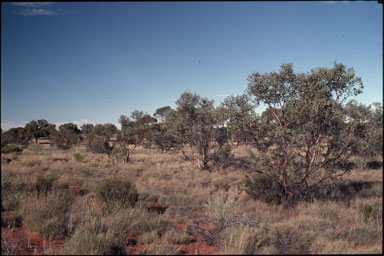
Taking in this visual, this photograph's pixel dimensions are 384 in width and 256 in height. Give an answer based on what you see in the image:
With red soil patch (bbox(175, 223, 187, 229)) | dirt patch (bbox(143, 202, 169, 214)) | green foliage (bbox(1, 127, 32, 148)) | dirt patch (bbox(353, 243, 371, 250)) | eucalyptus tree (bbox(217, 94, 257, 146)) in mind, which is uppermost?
eucalyptus tree (bbox(217, 94, 257, 146))

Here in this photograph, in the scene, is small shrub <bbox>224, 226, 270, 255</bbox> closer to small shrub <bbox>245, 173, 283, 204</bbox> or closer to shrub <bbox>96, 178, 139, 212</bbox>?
shrub <bbox>96, 178, 139, 212</bbox>

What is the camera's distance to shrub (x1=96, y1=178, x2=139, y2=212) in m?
7.19

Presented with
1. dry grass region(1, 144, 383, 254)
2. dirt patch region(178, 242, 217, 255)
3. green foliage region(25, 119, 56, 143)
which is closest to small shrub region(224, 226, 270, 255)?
dry grass region(1, 144, 383, 254)

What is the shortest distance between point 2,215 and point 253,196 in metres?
9.02

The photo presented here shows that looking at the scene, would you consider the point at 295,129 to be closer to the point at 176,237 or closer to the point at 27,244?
the point at 176,237

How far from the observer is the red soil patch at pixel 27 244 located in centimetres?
443

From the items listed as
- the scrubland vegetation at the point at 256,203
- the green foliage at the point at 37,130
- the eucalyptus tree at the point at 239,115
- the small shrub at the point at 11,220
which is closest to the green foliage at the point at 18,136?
the green foliage at the point at 37,130

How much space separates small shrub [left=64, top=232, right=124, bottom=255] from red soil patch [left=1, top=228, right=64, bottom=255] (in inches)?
15.2

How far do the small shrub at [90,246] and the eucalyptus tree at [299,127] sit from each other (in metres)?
5.94

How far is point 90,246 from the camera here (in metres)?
4.21

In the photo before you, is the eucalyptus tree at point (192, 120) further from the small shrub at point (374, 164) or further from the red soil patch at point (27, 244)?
the small shrub at point (374, 164)

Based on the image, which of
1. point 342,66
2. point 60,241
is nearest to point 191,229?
point 60,241

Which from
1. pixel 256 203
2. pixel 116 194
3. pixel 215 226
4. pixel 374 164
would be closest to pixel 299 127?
pixel 256 203

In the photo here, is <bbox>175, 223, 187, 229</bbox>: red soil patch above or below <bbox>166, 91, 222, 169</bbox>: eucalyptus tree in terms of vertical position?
below
